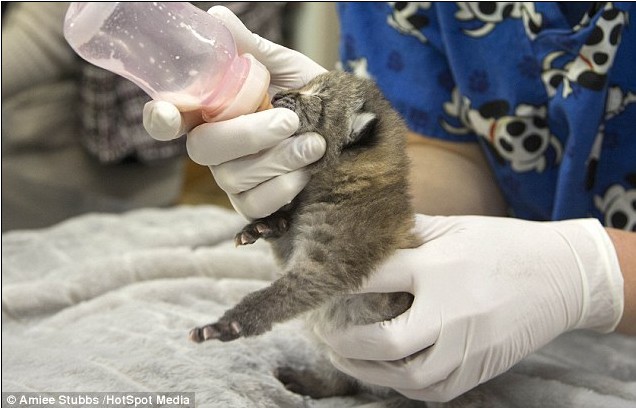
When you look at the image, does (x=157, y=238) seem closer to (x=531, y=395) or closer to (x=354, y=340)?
(x=354, y=340)

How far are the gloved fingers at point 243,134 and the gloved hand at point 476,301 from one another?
24 cm

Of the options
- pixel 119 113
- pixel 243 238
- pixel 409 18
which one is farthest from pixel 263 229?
pixel 119 113

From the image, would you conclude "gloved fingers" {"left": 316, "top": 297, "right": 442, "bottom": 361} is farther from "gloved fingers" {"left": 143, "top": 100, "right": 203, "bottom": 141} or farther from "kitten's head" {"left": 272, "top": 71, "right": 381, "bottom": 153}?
"gloved fingers" {"left": 143, "top": 100, "right": 203, "bottom": 141}

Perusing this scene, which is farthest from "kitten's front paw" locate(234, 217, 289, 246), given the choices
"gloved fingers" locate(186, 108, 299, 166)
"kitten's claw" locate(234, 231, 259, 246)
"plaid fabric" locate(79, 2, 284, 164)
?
"plaid fabric" locate(79, 2, 284, 164)

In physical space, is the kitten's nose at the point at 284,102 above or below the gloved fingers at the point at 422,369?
above

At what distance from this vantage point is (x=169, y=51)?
90 centimetres

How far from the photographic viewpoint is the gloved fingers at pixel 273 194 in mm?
1021

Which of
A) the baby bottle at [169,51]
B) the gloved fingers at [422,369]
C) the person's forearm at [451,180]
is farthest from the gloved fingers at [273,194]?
the person's forearm at [451,180]

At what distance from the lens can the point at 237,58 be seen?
0.96m

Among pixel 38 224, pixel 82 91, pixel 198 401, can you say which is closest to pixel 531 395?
pixel 198 401

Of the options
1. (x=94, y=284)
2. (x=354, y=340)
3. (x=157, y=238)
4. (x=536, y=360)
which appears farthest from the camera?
(x=157, y=238)

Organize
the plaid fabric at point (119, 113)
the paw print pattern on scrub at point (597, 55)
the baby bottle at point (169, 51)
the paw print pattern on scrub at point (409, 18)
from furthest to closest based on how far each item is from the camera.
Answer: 1. the plaid fabric at point (119, 113)
2. the paw print pattern on scrub at point (409, 18)
3. the paw print pattern on scrub at point (597, 55)
4. the baby bottle at point (169, 51)

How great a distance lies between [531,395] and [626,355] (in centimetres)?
25

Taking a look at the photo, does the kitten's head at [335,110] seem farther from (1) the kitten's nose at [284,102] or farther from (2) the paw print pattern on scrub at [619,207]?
(2) the paw print pattern on scrub at [619,207]
